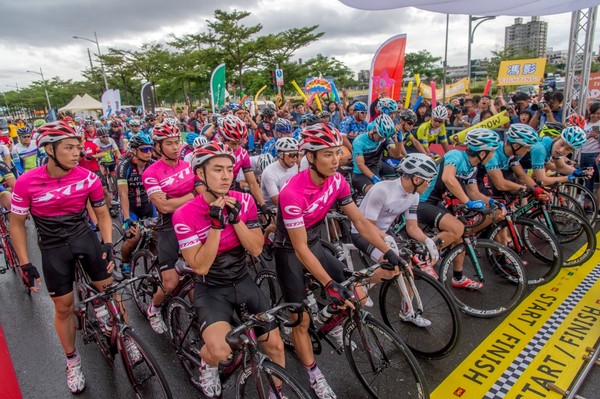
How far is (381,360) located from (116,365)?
283 cm

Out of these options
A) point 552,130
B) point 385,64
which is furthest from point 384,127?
point 385,64

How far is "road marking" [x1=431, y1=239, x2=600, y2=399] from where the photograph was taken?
10.8ft

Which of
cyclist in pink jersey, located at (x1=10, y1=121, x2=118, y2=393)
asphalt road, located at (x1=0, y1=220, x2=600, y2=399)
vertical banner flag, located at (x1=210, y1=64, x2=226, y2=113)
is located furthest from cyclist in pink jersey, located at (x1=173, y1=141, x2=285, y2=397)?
vertical banner flag, located at (x1=210, y1=64, x2=226, y2=113)

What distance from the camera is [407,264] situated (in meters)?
3.22

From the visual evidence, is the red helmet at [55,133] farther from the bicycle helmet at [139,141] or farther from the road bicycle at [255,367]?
the road bicycle at [255,367]

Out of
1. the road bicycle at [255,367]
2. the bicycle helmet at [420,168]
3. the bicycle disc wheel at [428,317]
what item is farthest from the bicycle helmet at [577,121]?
the road bicycle at [255,367]

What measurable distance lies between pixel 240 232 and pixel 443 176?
3031mm

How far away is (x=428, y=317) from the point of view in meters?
4.14

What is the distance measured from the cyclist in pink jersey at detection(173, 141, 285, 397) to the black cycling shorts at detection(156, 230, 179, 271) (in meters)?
1.23

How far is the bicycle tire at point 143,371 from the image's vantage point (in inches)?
113

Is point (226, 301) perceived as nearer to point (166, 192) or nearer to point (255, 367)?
point (255, 367)

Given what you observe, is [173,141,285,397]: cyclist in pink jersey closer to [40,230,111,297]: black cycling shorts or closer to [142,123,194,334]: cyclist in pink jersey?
[142,123,194,334]: cyclist in pink jersey

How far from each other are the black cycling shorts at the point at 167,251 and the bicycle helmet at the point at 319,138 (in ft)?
6.80

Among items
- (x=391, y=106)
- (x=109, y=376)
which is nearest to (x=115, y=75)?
(x=391, y=106)
